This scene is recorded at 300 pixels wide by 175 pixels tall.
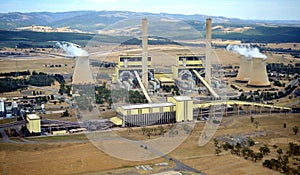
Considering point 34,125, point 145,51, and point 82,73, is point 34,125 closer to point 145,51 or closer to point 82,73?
point 82,73

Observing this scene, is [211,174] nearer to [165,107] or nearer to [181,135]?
[181,135]

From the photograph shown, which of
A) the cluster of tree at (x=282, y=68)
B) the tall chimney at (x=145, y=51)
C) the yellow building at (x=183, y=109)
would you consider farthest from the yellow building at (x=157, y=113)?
the cluster of tree at (x=282, y=68)

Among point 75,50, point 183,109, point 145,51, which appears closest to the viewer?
point 183,109

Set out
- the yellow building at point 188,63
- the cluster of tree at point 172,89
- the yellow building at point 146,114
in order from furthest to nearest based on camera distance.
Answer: the yellow building at point 188,63 → the cluster of tree at point 172,89 → the yellow building at point 146,114

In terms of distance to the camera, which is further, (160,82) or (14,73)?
(14,73)

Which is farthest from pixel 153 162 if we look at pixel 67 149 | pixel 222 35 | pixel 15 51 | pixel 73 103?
pixel 222 35

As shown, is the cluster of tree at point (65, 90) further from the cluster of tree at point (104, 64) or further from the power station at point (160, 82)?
the cluster of tree at point (104, 64)

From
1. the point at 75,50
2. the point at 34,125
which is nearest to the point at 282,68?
the point at 75,50
